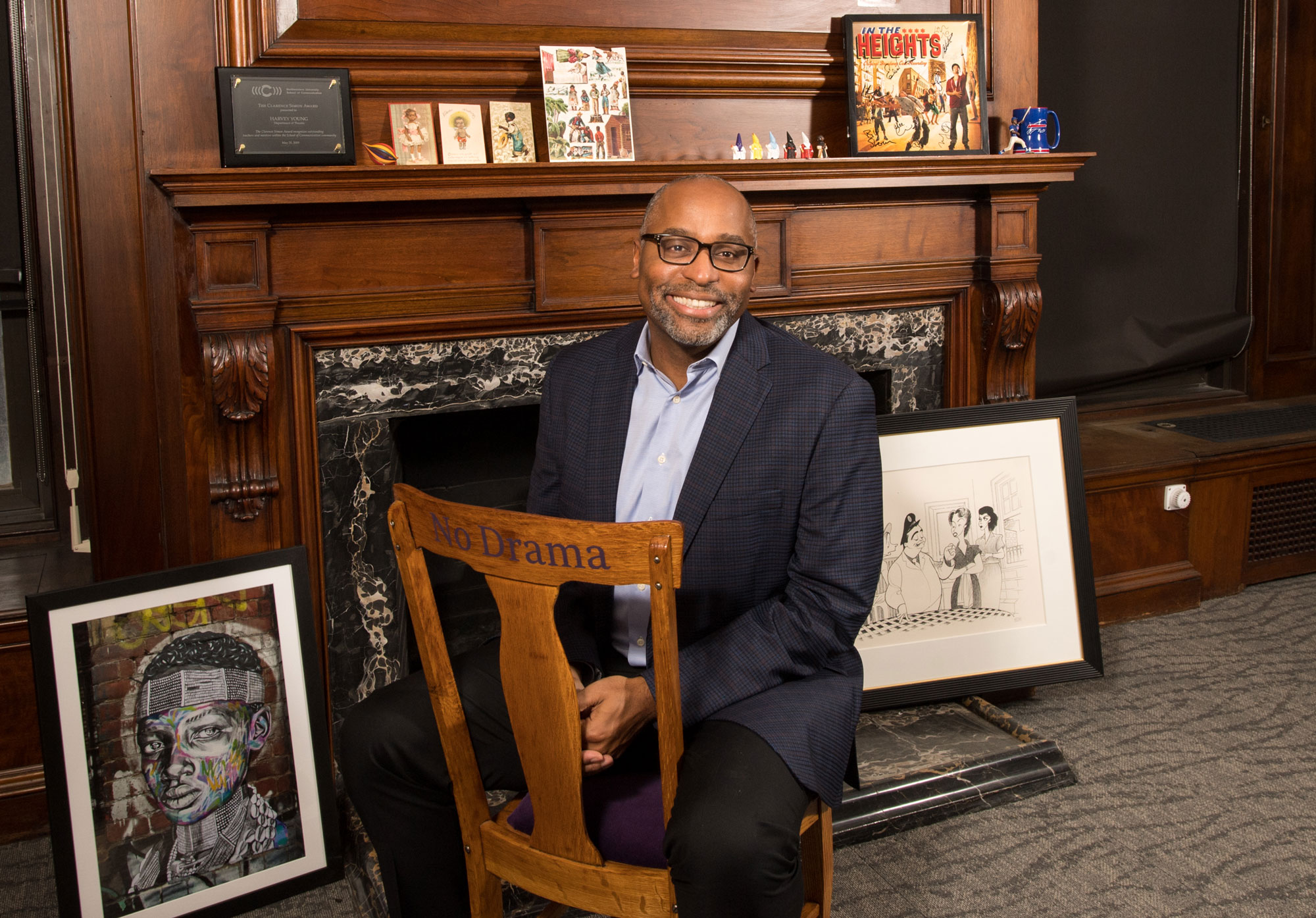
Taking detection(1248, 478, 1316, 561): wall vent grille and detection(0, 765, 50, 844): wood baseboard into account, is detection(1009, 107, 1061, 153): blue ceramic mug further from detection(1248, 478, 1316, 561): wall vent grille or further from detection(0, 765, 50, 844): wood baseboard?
detection(0, 765, 50, 844): wood baseboard

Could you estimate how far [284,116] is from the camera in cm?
202

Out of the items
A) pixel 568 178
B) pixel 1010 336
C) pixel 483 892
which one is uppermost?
pixel 568 178

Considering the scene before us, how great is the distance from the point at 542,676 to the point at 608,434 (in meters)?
0.57

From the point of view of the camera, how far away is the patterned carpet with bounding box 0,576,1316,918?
191 centimetres

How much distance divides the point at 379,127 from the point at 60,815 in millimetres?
1420

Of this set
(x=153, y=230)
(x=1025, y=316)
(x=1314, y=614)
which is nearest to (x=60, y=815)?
(x=153, y=230)

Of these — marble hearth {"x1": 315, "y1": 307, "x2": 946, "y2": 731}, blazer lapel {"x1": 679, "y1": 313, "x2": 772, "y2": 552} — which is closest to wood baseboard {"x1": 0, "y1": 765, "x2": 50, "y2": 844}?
marble hearth {"x1": 315, "y1": 307, "x2": 946, "y2": 731}

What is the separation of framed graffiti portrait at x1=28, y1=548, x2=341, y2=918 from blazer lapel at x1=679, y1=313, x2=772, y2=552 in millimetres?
866

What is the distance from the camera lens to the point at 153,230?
204cm

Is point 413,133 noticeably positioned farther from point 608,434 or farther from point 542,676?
point 542,676

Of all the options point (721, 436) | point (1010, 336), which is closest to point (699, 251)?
point (721, 436)

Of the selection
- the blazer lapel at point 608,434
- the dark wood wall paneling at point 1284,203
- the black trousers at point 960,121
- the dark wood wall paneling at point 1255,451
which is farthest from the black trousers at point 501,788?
the dark wood wall paneling at point 1284,203

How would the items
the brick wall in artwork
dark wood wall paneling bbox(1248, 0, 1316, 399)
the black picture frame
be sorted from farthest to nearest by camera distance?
dark wood wall paneling bbox(1248, 0, 1316, 399), the black picture frame, the brick wall in artwork

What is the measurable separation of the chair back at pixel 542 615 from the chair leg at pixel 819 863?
0.40 meters
